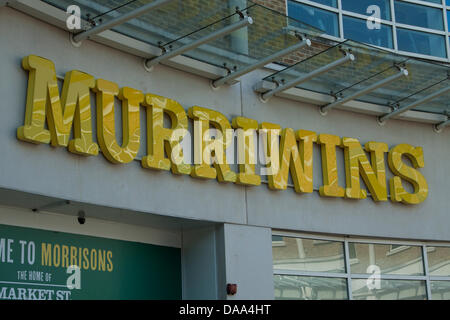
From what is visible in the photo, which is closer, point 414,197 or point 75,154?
point 75,154

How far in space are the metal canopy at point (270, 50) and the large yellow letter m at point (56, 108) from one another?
2.29 feet

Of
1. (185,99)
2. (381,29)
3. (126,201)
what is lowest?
(126,201)

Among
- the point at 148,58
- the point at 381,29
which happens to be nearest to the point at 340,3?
the point at 381,29

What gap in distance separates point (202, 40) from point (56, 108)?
2268mm

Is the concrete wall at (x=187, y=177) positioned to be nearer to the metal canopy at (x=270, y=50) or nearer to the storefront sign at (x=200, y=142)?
the storefront sign at (x=200, y=142)

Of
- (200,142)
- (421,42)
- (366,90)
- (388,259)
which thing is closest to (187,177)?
(200,142)

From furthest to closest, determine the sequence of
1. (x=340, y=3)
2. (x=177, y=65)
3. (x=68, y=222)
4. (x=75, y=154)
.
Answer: (x=340, y=3), (x=177, y=65), (x=68, y=222), (x=75, y=154)

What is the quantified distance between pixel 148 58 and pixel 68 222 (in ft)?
8.23

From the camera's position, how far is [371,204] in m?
13.1

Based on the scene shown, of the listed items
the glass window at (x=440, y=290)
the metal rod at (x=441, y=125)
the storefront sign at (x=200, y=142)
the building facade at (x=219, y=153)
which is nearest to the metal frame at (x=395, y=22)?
the building facade at (x=219, y=153)

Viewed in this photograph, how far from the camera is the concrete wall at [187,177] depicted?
9305mm

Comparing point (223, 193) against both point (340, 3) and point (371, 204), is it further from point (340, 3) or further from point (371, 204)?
point (340, 3)

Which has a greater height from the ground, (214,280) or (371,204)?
(371,204)

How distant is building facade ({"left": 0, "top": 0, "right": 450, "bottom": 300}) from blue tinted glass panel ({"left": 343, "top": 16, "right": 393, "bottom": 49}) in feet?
0.09
